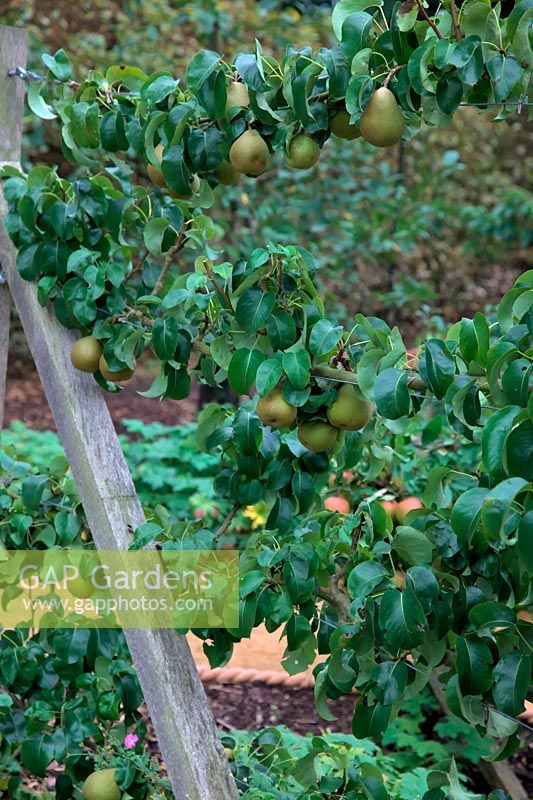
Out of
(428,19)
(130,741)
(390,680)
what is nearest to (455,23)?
(428,19)

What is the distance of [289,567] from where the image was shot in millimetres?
1523

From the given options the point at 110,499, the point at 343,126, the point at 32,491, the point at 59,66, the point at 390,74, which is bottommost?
the point at 32,491

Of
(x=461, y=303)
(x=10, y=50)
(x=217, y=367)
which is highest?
(x=10, y=50)

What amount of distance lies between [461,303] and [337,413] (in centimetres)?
820

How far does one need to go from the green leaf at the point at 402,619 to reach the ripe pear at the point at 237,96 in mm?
789

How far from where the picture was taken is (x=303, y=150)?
4.88 feet

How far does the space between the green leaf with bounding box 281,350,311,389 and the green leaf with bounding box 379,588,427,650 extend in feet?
1.05

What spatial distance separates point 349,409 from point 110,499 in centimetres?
64

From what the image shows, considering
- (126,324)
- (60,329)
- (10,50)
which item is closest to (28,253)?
(60,329)

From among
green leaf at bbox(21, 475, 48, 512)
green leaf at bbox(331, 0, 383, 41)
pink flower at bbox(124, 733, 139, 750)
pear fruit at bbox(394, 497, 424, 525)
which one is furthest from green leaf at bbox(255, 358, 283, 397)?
pear fruit at bbox(394, 497, 424, 525)

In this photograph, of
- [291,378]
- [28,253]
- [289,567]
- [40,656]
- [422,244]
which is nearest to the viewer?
[291,378]

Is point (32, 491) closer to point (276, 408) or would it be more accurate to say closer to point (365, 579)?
point (276, 408)

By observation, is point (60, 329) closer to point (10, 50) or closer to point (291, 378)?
point (10, 50)

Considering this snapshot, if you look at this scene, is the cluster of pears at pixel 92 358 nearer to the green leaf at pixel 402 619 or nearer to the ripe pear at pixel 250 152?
the ripe pear at pixel 250 152
